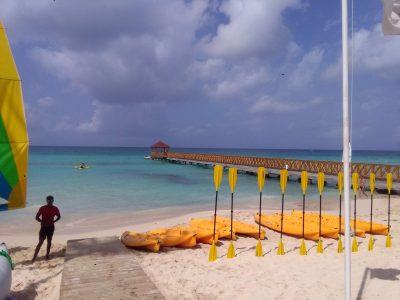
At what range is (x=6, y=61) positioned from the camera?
5.80 metres

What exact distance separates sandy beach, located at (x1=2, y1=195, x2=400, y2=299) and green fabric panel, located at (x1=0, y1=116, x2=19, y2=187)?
2.13 meters

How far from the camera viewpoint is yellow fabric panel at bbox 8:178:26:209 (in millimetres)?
6141

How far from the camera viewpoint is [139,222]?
578 inches

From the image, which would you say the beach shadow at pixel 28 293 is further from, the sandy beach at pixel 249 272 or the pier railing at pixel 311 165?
the pier railing at pixel 311 165

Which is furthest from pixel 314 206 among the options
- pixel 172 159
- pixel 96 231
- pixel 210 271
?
pixel 172 159

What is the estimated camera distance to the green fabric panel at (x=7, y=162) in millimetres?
5777

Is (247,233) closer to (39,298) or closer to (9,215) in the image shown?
(39,298)

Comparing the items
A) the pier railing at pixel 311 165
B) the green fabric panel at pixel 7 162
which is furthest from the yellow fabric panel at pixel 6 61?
the pier railing at pixel 311 165

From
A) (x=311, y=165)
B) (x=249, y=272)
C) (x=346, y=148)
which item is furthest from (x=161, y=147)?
(x=346, y=148)

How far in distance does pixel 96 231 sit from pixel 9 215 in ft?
17.5

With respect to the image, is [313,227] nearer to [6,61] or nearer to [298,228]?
[298,228]

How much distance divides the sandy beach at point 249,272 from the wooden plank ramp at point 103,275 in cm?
38

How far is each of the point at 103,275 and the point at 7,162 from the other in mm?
2647

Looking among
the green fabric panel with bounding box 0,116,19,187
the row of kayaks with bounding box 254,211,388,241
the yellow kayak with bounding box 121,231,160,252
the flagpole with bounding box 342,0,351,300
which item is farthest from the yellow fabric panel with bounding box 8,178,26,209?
the row of kayaks with bounding box 254,211,388,241
